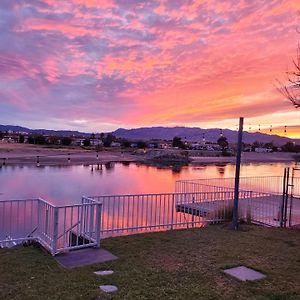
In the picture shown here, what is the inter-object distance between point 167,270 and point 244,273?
131 cm

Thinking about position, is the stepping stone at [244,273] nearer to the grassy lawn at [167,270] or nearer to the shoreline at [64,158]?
the grassy lawn at [167,270]

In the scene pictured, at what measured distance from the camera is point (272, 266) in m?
7.20

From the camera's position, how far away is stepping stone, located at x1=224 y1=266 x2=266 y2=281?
255 inches

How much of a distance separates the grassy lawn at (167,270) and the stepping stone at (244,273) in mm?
156

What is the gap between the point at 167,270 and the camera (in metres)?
6.69

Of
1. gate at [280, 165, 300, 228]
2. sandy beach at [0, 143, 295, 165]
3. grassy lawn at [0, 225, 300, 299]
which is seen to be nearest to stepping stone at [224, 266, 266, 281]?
grassy lawn at [0, 225, 300, 299]

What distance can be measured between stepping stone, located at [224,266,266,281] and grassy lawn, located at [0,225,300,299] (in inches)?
6.2

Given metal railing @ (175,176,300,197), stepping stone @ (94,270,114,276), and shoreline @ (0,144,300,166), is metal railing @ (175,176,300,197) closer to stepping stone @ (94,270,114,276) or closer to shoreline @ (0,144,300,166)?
stepping stone @ (94,270,114,276)

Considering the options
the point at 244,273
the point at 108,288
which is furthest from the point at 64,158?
the point at 108,288

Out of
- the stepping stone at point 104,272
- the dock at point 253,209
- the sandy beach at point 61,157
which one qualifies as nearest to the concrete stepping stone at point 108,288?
the stepping stone at point 104,272

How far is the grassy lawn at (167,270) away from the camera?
557 cm

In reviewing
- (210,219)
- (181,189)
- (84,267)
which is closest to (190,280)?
(84,267)

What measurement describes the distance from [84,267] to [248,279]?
8.90ft

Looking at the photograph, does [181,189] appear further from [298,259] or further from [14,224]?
[298,259]
